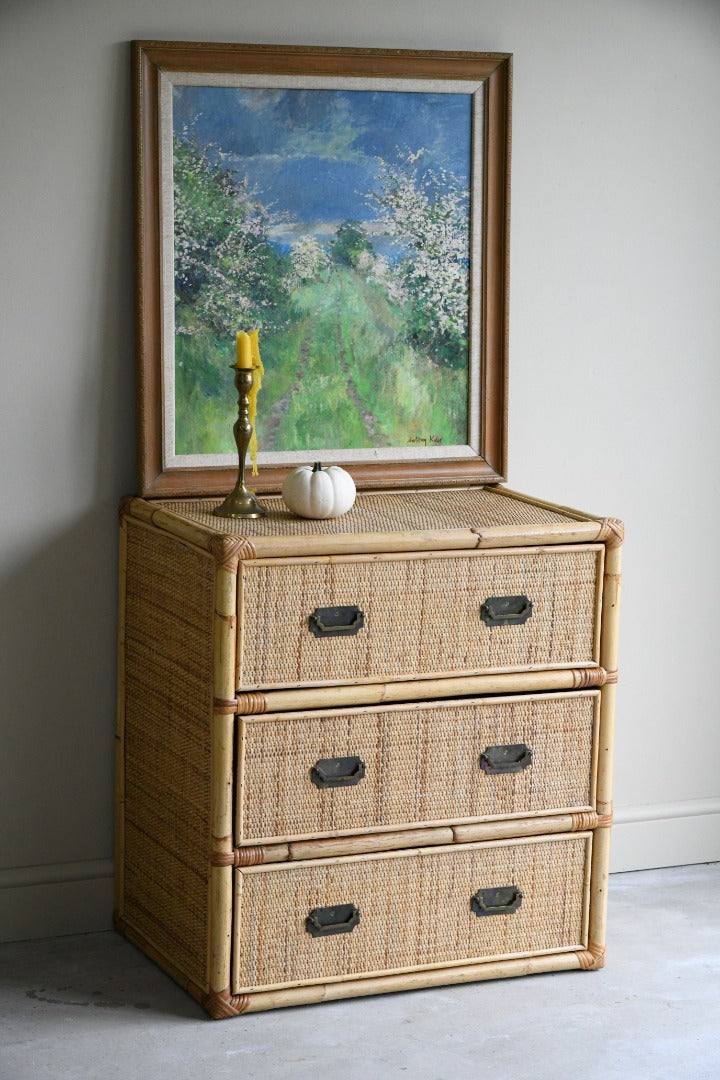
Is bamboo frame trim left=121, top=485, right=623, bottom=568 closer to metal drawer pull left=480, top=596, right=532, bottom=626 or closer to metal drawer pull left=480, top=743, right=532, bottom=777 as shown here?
metal drawer pull left=480, top=596, right=532, bottom=626

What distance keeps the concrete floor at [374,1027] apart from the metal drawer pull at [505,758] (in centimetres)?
43

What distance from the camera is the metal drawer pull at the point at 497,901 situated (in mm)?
2850

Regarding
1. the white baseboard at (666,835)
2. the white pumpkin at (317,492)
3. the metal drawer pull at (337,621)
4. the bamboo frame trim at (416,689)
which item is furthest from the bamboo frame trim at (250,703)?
the white baseboard at (666,835)

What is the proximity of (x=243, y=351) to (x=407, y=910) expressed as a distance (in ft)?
3.62

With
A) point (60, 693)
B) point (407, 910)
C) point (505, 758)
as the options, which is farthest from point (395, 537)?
→ point (60, 693)

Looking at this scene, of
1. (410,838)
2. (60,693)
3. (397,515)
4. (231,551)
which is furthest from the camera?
(60,693)

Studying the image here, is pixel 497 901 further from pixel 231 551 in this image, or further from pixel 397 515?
pixel 231 551

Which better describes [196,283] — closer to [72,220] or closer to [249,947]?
[72,220]

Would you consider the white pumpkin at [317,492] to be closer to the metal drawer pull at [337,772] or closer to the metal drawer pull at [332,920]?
the metal drawer pull at [337,772]

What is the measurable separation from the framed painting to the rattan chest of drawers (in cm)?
24

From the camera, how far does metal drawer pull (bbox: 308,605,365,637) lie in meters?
2.64

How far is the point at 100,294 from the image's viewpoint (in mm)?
2939

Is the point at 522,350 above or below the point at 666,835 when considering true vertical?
above

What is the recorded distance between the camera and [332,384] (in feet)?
10.2
